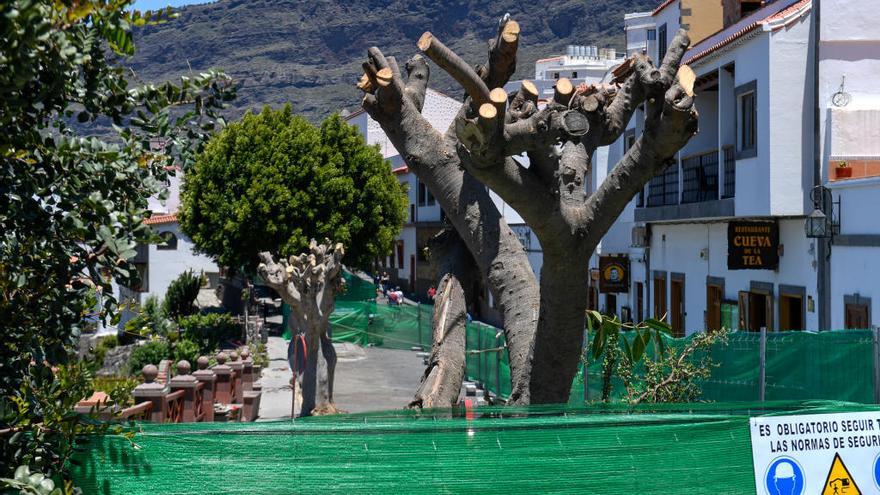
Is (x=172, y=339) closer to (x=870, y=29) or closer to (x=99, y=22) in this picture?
(x=870, y=29)

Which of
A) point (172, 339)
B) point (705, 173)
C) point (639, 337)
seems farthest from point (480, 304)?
point (639, 337)

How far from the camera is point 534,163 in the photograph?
7180mm

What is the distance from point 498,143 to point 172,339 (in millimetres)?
26492

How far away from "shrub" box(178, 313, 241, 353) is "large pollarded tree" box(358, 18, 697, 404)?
26880 millimetres

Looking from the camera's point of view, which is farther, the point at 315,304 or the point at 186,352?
the point at 186,352

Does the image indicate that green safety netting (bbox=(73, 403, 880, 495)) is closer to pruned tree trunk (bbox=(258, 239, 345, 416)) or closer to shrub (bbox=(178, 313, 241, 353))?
pruned tree trunk (bbox=(258, 239, 345, 416))

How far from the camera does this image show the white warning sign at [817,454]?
284 inches

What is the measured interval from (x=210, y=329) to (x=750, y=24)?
22.5 meters

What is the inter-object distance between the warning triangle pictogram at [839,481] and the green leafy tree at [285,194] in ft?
107

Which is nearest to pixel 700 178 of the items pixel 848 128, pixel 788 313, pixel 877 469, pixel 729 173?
pixel 729 173

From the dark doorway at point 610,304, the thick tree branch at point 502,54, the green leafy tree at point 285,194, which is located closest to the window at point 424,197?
the green leafy tree at point 285,194

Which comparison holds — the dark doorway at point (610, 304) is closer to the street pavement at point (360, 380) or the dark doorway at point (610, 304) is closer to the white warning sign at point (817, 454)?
the street pavement at point (360, 380)

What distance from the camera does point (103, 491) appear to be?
6.00 meters

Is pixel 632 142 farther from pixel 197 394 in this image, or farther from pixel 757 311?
pixel 197 394
